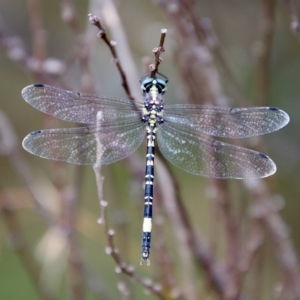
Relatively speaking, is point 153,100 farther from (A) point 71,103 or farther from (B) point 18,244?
(B) point 18,244

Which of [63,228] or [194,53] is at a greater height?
[194,53]

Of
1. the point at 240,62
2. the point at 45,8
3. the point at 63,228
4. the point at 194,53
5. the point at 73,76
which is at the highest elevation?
the point at 45,8

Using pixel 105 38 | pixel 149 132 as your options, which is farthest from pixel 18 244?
pixel 105 38

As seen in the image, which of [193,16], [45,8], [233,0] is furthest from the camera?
[45,8]

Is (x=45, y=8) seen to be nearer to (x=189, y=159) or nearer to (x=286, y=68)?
(x=286, y=68)

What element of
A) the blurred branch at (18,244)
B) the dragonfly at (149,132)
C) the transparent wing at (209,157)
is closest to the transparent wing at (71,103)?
the dragonfly at (149,132)

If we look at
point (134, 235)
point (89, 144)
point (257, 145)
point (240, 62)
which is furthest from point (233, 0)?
point (134, 235)

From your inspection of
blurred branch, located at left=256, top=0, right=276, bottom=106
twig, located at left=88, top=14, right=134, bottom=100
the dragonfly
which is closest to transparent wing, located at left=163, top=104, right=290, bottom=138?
the dragonfly

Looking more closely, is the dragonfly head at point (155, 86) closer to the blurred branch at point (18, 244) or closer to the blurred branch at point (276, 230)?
the blurred branch at point (276, 230)
